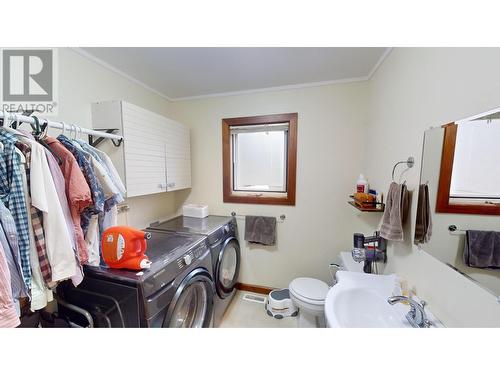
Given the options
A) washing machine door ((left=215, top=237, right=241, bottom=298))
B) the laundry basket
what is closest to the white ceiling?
washing machine door ((left=215, top=237, right=241, bottom=298))

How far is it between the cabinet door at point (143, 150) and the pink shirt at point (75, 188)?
44cm

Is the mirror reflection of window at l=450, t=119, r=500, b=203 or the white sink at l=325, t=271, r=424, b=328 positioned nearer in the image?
the mirror reflection of window at l=450, t=119, r=500, b=203

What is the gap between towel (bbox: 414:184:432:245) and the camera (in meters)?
0.90

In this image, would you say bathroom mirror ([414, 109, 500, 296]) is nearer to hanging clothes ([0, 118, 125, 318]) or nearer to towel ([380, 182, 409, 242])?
towel ([380, 182, 409, 242])

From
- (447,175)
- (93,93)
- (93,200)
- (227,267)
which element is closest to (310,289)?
(227,267)

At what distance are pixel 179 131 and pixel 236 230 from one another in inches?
50.2

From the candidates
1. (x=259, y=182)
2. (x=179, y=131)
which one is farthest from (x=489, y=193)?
(x=179, y=131)

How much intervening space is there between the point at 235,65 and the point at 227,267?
6.33ft

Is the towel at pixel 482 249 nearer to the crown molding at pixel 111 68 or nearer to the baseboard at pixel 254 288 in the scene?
the baseboard at pixel 254 288

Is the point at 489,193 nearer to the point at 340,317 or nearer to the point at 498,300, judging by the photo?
the point at 498,300

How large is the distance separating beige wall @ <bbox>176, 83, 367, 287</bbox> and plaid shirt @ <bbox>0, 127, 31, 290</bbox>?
1.56 meters

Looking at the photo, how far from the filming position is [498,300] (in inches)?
23.7

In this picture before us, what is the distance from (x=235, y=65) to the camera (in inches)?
59.5
